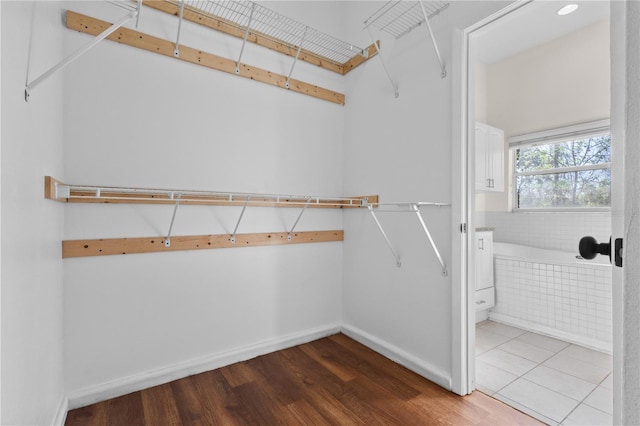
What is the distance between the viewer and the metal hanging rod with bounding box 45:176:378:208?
1.35m

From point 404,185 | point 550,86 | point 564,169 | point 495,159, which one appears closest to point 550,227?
point 564,169

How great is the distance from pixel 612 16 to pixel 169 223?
193 cm

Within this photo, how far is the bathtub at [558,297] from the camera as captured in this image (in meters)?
2.32

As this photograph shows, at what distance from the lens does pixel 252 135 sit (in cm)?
213

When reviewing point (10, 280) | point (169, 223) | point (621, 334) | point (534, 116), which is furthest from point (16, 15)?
point (534, 116)

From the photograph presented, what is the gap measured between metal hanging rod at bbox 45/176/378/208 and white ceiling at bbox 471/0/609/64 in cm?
195

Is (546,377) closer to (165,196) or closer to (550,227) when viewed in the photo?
(550,227)

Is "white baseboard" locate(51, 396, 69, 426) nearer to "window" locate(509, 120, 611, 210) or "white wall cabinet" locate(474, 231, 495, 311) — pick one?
"white wall cabinet" locate(474, 231, 495, 311)

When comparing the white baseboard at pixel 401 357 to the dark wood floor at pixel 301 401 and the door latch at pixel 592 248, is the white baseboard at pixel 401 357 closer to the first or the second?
the dark wood floor at pixel 301 401

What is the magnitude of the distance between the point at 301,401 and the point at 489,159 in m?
2.94

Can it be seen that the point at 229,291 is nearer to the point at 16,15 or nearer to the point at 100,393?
the point at 100,393

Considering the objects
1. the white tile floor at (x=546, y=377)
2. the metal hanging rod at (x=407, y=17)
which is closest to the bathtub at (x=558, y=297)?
the white tile floor at (x=546, y=377)

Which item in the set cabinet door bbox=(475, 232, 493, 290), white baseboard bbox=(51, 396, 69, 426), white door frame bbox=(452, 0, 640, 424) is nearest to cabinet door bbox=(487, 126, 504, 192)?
cabinet door bbox=(475, 232, 493, 290)

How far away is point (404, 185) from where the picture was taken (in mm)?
2066
